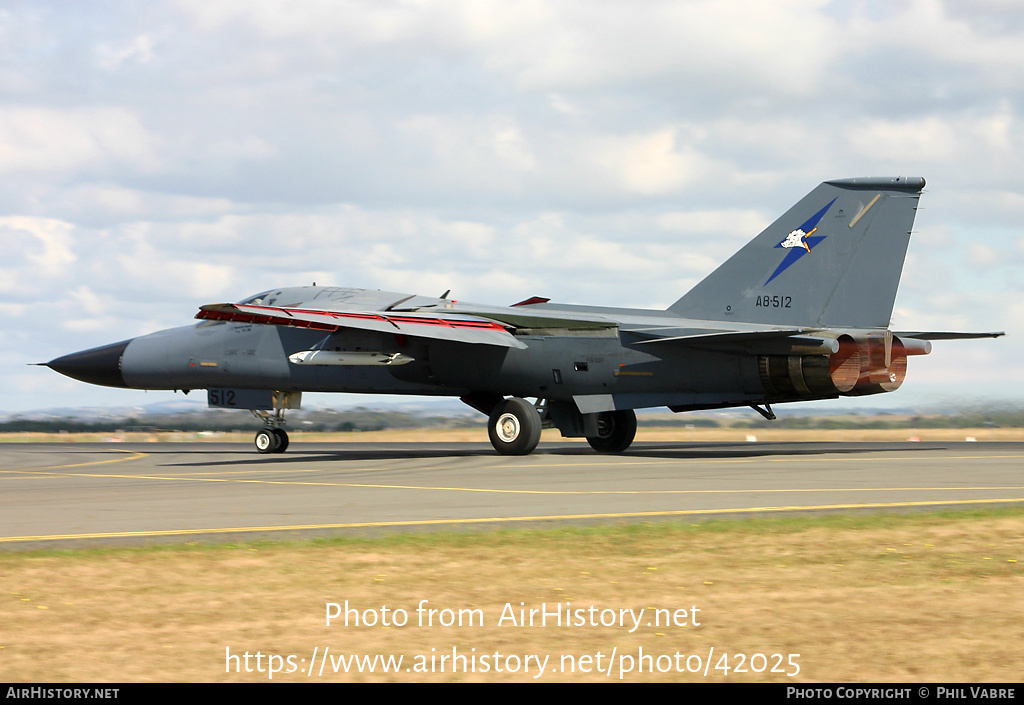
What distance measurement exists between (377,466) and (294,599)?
13.9 meters

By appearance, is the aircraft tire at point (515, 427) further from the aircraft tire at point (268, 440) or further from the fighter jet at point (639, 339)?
the aircraft tire at point (268, 440)

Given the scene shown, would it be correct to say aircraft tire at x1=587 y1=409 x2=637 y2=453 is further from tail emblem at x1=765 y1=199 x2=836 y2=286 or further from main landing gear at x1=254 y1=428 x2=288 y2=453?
main landing gear at x1=254 y1=428 x2=288 y2=453

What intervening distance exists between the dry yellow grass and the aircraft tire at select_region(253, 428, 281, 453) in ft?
58.5

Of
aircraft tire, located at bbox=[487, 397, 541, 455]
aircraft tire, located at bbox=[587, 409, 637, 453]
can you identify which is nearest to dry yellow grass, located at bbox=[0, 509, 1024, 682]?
aircraft tire, located at bbox=[487, 397, 541, 455]

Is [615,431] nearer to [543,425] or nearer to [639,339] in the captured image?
[543,425]

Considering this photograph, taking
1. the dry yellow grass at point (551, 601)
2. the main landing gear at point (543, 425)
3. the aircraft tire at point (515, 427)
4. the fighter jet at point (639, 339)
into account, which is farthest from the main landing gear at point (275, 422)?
the dry yellow grass at point (551, 601)

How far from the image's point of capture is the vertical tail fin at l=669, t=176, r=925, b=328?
20688 millimetres

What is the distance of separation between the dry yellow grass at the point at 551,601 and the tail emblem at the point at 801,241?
11915 millimetres

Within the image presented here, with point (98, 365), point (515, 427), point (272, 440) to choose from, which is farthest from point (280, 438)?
point (515, 427)

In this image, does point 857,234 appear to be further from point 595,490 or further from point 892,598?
point 892,598

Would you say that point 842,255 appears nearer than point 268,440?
Yes

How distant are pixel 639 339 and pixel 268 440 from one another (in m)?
10.3

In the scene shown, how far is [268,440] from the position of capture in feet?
86.5

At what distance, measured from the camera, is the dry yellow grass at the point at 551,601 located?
194 inches
